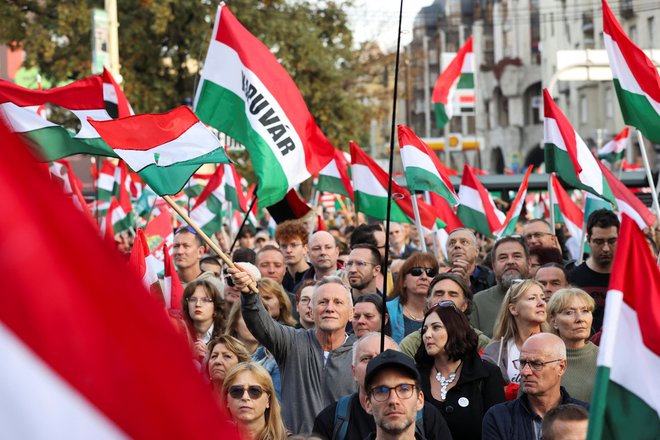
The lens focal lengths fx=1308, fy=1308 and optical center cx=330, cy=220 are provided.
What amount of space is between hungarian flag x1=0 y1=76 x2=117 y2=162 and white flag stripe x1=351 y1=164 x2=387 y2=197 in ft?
11.1

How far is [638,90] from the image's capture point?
8.77 metres

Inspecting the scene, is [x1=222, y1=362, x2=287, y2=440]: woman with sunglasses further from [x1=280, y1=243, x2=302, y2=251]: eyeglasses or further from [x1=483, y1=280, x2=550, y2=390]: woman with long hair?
[x1=280, y1=243, x2=302, y2=251]: eyeglasses

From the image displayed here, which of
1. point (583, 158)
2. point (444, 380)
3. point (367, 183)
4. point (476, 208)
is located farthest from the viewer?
point (476, 208)

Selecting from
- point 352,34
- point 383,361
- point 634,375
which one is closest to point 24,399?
point 634,375

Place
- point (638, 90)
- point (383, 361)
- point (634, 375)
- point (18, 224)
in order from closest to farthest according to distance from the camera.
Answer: point (18, 224) → point (634, 375) → point (383, 361) → point (638, 90)

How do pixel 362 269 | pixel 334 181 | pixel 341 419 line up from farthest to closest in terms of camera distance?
pixel 334 181
pixel 362 269
pixel 341 419

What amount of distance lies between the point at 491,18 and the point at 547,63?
50.3ft

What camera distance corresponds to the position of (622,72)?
29.6 ft

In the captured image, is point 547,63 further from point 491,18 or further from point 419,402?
point 419,402

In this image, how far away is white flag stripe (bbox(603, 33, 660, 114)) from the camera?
871cm

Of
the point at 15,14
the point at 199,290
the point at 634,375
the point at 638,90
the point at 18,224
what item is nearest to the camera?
the point at 18,224

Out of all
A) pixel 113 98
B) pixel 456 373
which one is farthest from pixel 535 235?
pixel 456 373

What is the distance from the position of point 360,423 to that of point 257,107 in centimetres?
353

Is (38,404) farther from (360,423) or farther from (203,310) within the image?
(203,310)
